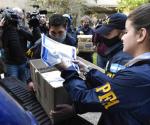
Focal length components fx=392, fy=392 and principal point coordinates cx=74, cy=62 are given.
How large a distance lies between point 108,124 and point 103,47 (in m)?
1.33

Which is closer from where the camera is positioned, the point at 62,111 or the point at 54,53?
the point at 54,53

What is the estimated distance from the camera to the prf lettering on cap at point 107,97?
2.16 metres

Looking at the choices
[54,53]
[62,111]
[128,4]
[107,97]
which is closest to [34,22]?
[62,111]

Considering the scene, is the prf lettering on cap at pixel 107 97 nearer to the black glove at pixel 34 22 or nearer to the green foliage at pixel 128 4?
the black glove at pixel 34 22

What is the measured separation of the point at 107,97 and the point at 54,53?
44 cm

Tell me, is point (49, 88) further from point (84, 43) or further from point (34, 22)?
point (84, 43)

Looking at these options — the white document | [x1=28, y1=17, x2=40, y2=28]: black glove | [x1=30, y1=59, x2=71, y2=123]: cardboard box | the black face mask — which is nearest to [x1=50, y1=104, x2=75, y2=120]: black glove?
[x1=30, y1=59, x2=71, y2=123]: cardboard box

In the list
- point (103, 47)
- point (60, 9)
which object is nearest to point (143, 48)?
point (103, 47)

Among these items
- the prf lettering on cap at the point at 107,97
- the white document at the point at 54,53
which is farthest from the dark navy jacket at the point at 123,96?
the white document at the point at 54,53

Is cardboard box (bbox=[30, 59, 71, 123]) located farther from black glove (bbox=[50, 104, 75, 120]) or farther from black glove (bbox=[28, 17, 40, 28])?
black glove (bbox=[28, 17, 40, 28])

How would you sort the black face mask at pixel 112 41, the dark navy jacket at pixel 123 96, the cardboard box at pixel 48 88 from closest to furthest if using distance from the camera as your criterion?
the dark navy jacket at pixel 123 96
the cardboard box at pixel 48 88
the black face mask at pixel 112 41

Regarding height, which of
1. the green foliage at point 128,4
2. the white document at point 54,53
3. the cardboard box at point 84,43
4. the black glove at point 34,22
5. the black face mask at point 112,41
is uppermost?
the white document at point 54,53

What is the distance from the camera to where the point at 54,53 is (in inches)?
93.7

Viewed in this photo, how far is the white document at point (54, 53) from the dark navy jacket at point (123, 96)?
20cm
